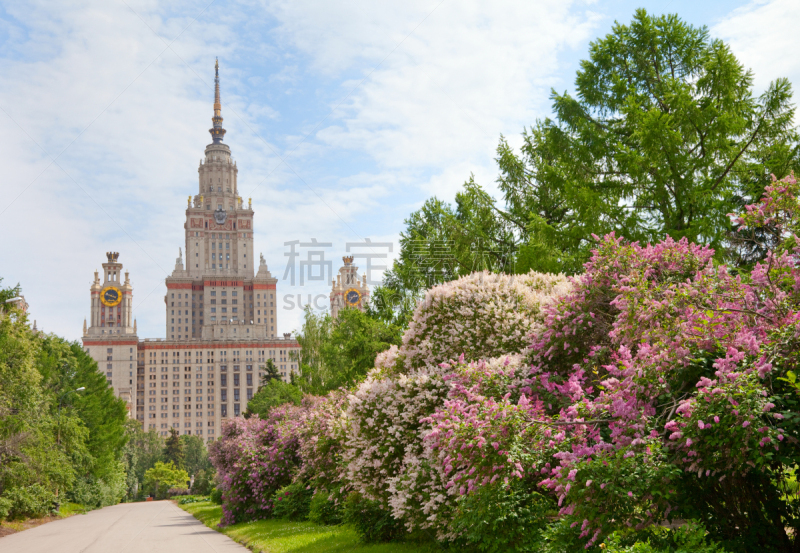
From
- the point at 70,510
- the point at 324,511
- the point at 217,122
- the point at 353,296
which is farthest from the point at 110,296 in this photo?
the point at 324,511

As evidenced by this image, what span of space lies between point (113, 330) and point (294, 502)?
544ft

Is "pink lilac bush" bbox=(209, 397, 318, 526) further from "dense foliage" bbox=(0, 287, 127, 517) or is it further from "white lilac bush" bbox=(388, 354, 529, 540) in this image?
"white lilac bush" bbox=(388, 354, 529, 540)

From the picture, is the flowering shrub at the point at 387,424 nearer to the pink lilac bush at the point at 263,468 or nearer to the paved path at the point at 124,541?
the paved path at the point at 124,541

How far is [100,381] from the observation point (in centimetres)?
6134

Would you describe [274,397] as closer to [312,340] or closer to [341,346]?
[312,340]

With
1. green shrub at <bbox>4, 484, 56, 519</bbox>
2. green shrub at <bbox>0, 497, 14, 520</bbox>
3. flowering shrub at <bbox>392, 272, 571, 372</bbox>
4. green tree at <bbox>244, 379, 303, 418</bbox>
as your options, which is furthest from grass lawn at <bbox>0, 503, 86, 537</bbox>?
flowering shrub at <bbox>392, 272, 571, 372</bbox>

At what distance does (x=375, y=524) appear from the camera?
13773mm

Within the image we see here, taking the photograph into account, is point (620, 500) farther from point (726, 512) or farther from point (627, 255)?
point (627, 255)

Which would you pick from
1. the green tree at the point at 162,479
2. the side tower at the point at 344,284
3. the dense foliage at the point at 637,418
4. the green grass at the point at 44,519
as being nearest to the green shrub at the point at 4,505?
the green grass at the point at 44,519

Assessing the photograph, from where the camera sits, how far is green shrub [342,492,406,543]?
1358 centimetres

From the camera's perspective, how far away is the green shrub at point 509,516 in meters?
8.08

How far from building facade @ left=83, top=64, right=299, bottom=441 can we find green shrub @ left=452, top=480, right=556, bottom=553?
158m

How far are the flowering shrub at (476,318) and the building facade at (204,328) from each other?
6060 inches

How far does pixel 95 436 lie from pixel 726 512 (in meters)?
57.7
